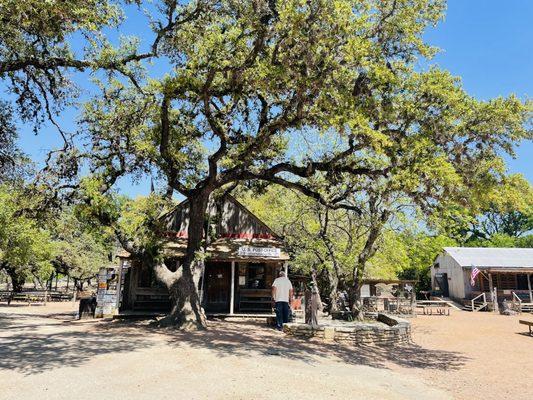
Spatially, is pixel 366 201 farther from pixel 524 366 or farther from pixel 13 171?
pixel 13 171

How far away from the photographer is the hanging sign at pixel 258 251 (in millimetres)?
17969

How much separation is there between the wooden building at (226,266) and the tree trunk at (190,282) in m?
3.68

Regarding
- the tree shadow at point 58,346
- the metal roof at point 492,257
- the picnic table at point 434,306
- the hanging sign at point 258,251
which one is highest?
the metal roof at point 492,257

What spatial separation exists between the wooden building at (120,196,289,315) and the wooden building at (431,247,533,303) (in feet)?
61.3

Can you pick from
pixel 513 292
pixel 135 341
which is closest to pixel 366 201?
pixel 135 341

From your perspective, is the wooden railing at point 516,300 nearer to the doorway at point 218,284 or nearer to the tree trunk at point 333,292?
the tree trunk at point 333,292

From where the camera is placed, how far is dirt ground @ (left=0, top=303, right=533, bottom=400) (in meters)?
6.29

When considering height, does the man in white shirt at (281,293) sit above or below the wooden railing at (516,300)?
above

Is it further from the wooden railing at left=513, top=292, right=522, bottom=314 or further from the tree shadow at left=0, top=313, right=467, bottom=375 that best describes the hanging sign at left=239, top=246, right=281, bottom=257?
the wooden railing at left=513, top=292, right=522, bottom=314

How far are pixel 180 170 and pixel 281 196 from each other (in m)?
9.95

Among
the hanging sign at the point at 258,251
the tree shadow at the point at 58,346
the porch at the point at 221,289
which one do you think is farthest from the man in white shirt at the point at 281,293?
the porch at the point at 221,289

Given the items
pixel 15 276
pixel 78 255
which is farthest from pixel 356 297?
pixel 15 276

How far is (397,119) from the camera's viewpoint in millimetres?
11453

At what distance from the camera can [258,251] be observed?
59.5 ft
